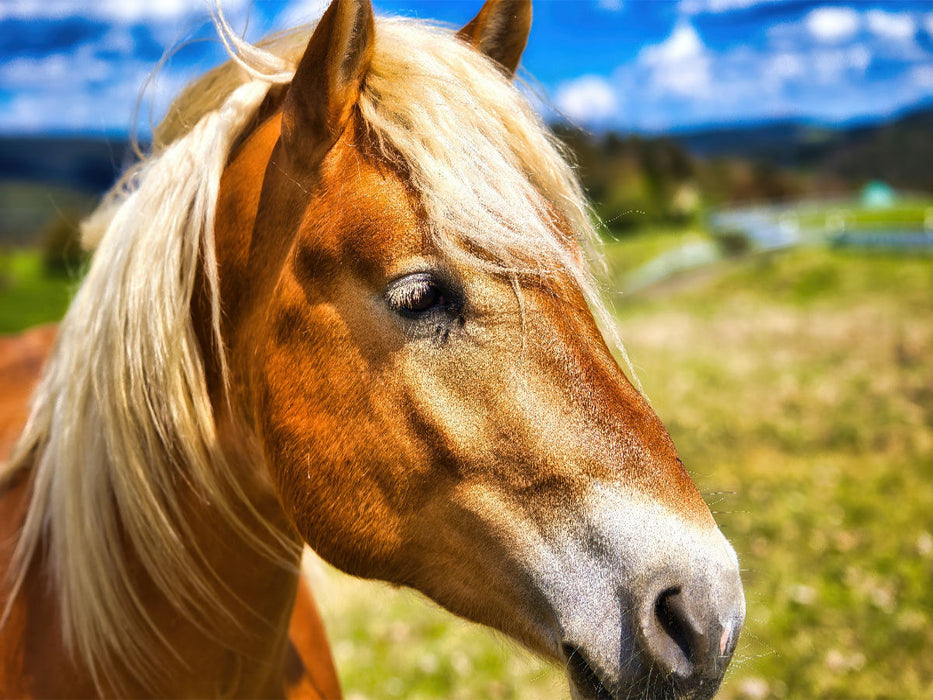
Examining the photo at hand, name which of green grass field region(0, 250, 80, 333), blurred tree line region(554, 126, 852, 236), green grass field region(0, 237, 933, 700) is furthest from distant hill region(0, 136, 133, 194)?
green grass field region(0, 237, 933, 700)

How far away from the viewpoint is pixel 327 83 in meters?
1.41

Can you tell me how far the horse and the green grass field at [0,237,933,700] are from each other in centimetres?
29

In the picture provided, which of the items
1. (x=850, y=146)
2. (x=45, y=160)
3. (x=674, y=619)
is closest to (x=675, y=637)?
(x=674, y=619)

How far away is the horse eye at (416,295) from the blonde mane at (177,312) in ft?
0.62

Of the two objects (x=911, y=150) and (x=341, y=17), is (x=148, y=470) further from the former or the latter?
(x=911, y=150)

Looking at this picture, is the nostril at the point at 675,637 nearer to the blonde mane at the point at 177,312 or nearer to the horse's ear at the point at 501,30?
the blonde mane at the point at 177,312

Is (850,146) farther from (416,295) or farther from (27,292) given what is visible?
(27,292)

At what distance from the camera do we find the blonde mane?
4.84ft

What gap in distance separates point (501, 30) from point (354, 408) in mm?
1111

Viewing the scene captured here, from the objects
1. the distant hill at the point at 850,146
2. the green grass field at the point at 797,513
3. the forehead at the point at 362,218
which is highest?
the forehead at the point at 362,218

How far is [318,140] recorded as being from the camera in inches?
57.8

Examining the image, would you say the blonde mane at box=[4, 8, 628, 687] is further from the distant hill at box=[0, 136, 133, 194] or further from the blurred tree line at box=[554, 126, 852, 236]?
the distant hill at box=[0, 136, 133, 194]

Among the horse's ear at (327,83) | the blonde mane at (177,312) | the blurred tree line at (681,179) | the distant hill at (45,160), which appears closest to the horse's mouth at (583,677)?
the blonde mane at (177,312)

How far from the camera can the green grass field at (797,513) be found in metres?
3.94
